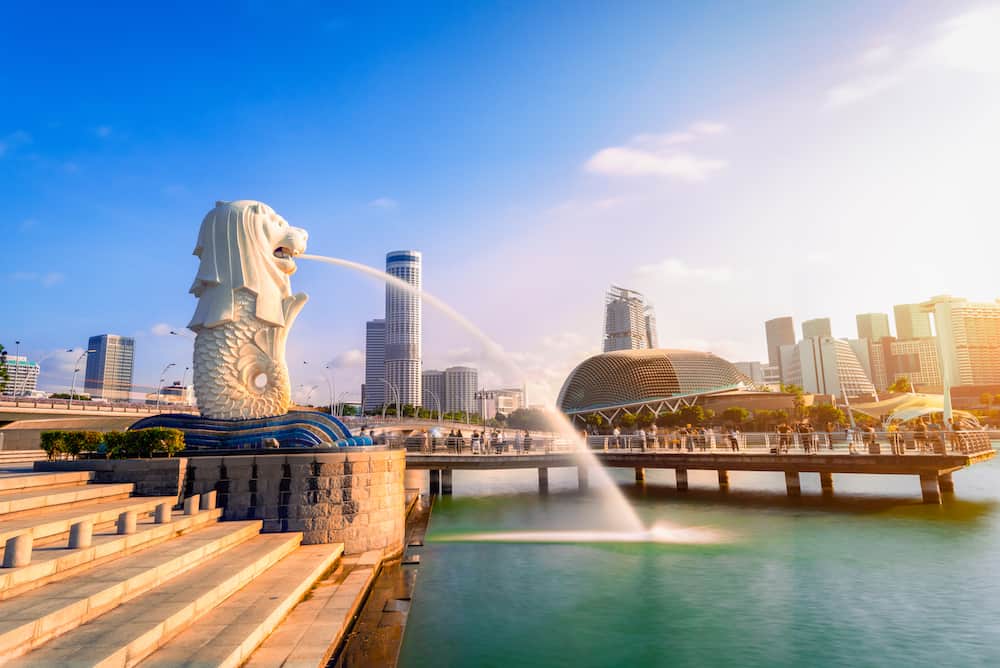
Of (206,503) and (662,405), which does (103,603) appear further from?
(662,405)

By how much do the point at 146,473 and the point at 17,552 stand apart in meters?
7.62

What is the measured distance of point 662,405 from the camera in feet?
351

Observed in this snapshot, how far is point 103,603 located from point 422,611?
26.6 ft

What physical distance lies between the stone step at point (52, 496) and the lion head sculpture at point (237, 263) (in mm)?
6938

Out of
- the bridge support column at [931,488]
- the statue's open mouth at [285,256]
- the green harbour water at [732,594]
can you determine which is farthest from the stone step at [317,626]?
the bridge support column at [931,488]

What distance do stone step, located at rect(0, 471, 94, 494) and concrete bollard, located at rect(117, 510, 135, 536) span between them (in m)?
4.09

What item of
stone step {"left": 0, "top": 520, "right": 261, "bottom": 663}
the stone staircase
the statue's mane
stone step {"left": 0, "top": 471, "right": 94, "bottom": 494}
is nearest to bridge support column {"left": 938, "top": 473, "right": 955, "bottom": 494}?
the stone staircase

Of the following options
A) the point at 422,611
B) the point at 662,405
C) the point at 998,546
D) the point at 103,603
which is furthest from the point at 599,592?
the point at 662,405

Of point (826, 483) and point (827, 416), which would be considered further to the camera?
point (827, 416)

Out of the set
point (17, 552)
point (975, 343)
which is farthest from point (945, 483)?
point (975, 343)

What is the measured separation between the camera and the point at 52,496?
11875mm

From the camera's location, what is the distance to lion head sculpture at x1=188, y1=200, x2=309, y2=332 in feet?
66.0

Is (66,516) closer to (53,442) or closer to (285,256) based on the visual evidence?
(53,442)

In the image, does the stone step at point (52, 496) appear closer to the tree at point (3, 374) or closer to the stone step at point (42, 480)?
the stone step at point (42, 480)
